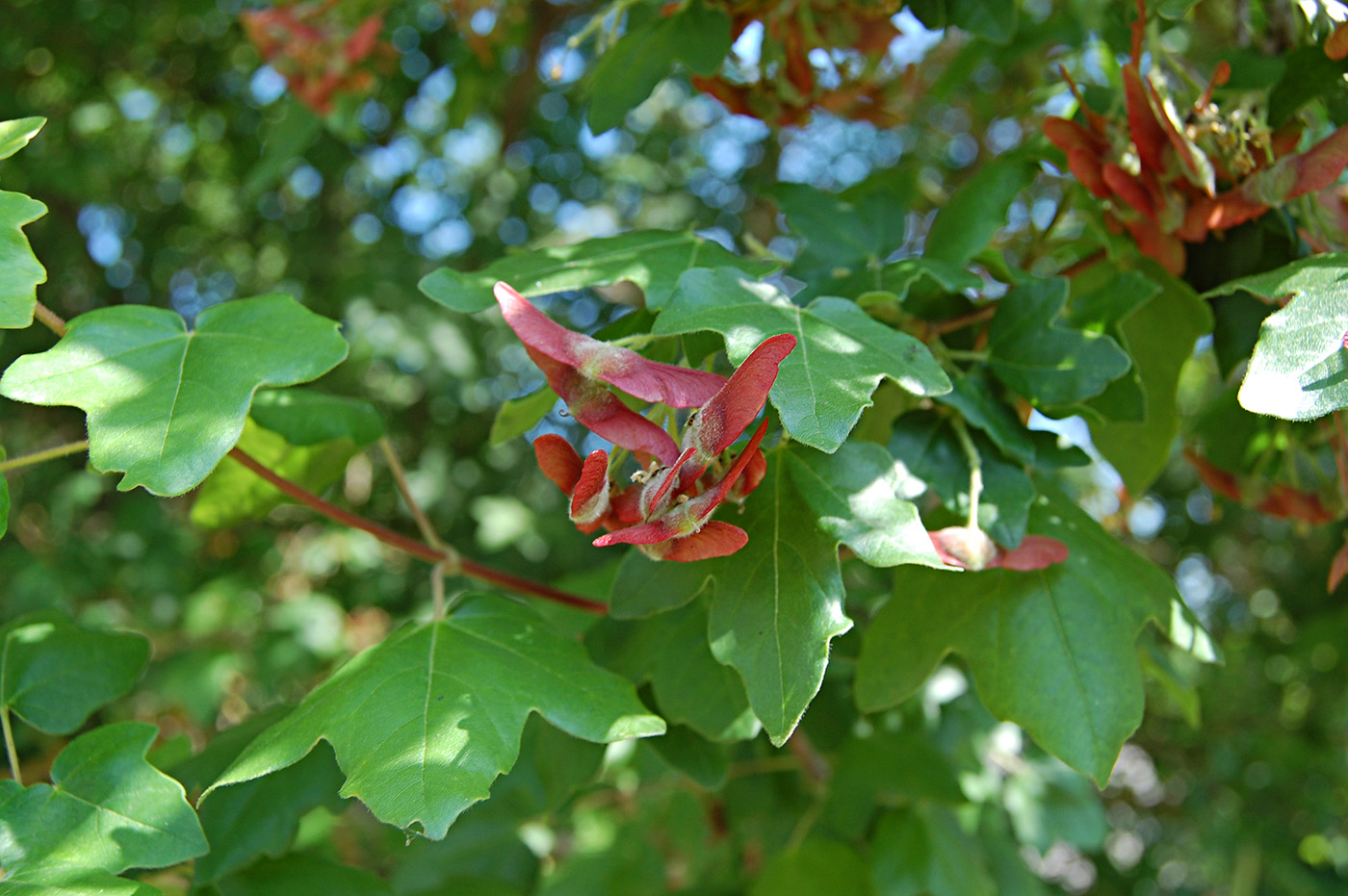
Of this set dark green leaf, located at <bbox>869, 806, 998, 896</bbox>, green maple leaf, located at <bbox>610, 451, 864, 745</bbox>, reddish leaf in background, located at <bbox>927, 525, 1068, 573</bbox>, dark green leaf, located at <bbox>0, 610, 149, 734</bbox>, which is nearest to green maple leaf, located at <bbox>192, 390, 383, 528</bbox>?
dark green leaf, located at <bbox>0, 610, 149, 734</bbox>

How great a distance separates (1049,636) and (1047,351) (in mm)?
290

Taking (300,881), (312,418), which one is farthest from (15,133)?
(300,881)

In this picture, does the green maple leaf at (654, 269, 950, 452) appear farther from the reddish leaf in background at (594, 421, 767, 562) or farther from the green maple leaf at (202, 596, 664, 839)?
the green maple leaf at (202, 596, 664, 839)

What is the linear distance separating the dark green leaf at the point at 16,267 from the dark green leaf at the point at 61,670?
46 centimetres

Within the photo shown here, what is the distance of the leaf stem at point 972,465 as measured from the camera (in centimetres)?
97

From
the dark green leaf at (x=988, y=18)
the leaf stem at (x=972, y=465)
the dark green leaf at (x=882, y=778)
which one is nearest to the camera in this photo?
the leaf stem at (x=972, y=465)

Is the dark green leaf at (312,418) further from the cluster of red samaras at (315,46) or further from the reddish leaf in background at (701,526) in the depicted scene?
the cluster of red samaras at (315,46)

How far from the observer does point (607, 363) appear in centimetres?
82

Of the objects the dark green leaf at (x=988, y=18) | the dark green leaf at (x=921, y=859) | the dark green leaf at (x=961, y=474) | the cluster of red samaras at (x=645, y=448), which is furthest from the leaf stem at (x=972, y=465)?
the dark green leaf at (x=921, y=859)

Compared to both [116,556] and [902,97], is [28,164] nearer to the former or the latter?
[116,556]

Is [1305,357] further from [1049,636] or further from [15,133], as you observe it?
[15,133]

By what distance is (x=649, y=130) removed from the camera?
152 inches

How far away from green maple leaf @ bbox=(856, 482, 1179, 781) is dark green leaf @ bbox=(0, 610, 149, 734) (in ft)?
2.77

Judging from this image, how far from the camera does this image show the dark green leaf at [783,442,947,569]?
830mm
